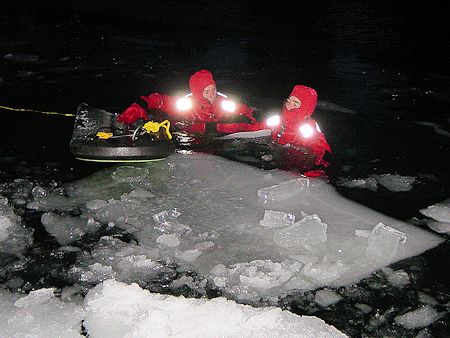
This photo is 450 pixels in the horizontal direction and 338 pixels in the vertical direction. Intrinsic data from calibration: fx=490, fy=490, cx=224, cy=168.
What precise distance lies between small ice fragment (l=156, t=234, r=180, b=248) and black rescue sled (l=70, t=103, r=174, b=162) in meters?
1.26

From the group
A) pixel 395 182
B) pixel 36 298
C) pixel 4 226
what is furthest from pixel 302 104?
pixel 36 298

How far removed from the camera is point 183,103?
6.20m

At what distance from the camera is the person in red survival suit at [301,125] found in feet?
17.7

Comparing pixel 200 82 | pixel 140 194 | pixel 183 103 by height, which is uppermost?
pixel 200 82

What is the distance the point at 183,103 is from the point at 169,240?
2.74 metres

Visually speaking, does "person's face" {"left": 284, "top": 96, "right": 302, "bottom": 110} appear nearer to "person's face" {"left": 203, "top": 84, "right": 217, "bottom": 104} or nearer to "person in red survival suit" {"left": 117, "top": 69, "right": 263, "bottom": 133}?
"person in red survival suit" {"left": 117, "top": 69, "right": 263, "bottom": 133}

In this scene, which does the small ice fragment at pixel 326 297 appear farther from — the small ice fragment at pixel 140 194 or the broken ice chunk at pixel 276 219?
the small ice fragment at pixel 140 194

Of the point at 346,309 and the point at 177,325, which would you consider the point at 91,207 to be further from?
the point at 346,309

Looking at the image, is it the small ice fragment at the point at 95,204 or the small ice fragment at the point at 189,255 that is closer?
the small ice fragment at the point at 189,255

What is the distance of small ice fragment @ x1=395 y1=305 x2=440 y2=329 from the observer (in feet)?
10.0

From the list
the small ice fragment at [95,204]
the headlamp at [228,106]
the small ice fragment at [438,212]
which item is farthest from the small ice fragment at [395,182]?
the small ice fragment at [95,204]

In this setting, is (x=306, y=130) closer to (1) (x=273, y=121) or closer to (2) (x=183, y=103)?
(1) (x=273, y=121)

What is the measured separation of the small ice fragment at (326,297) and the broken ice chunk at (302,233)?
0.57 metres

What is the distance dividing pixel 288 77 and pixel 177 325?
7231 millimetres
